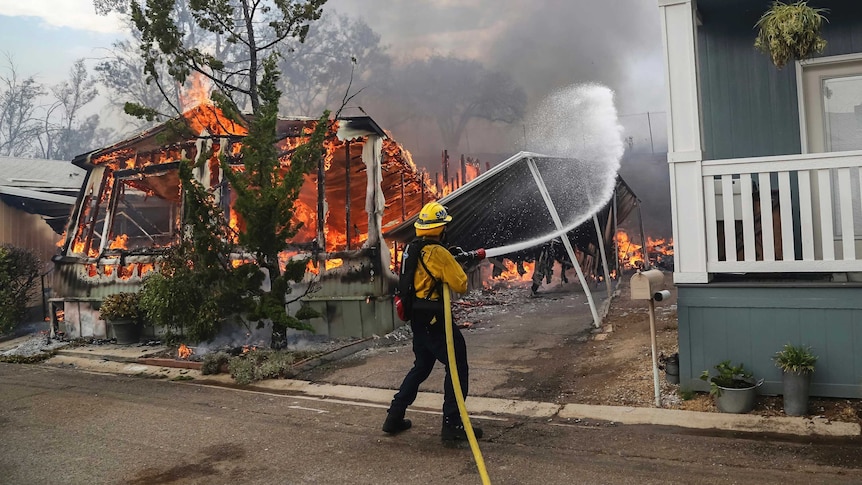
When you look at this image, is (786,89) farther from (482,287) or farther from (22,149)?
(22,149)

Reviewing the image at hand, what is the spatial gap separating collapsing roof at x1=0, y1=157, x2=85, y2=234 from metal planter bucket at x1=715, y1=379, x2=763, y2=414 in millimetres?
15694

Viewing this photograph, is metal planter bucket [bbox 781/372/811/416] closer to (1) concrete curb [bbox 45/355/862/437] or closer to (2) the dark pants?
(1) concrete curb [bbox 45/355/862/437]

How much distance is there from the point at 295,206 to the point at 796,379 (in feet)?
23.1

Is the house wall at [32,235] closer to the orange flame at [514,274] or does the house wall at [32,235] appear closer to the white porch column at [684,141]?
the orange flame at [514,274]

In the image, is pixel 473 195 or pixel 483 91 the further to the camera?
pixel 483 91

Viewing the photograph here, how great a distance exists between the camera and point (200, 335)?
8281mm

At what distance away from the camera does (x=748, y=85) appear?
20.1 ft

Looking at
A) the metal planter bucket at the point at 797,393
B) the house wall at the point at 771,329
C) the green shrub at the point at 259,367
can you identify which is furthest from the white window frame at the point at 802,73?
the green shrub at the point at 259,367

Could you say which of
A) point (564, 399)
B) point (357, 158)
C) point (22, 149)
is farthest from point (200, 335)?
point (22, 149)

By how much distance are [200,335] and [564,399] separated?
17.5 ft

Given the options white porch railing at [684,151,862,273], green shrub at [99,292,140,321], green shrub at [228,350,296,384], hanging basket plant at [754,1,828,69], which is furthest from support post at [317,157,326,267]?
hanging basket plant at [754,1,828,69]

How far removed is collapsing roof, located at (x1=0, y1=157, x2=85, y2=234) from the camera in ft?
48.4

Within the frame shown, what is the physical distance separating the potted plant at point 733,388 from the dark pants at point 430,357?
2.10 metres

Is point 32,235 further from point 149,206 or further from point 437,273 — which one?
point 437,273
